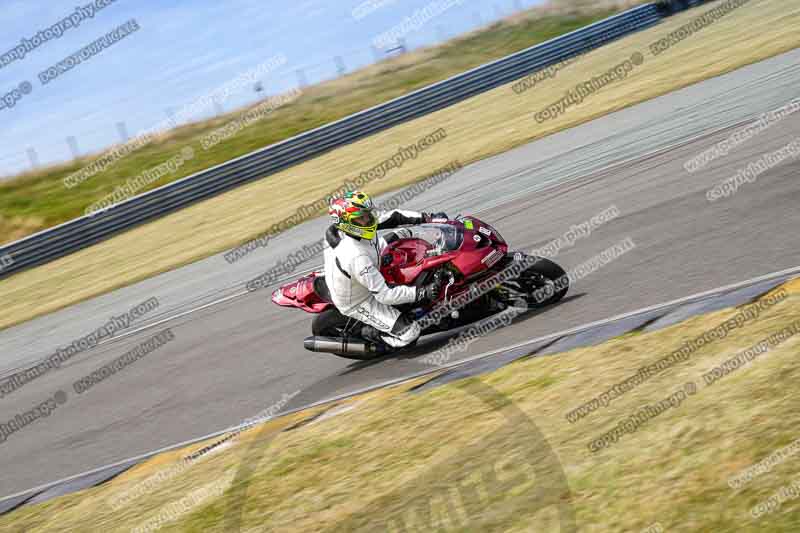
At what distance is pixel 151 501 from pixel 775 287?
4696 millimetres

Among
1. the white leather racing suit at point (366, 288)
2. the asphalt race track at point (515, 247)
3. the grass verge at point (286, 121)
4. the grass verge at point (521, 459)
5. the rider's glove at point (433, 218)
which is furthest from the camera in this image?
the grass verge at point (286, 121)

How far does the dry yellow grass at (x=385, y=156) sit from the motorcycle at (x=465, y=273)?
11479mm

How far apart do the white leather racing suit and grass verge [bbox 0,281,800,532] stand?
890mm

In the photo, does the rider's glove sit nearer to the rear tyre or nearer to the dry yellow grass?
the rear tyre

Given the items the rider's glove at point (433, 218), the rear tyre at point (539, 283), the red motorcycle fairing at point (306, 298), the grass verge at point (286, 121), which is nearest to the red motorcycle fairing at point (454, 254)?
the rider's glove at point (433, 218)

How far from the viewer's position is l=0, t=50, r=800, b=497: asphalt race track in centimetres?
805

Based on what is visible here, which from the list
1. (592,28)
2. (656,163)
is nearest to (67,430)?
(656,163)

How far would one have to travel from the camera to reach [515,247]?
10.9 meters

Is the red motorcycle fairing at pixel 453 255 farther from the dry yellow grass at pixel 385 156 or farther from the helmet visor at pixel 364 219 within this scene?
the dry yellow grass at pixel 385 156

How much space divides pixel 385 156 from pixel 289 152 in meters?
4.67

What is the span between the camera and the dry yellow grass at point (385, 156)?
20.1m

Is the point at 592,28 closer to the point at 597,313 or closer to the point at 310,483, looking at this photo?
A: the point at 597,313

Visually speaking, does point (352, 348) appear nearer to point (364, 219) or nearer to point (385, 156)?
point (364, 219)

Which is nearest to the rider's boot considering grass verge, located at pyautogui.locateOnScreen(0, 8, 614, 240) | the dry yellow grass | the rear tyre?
the rear tyre
